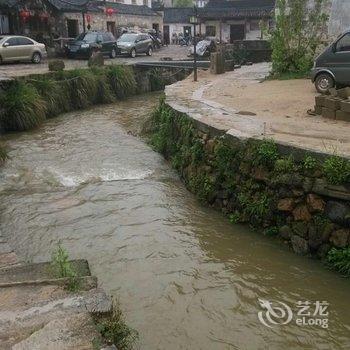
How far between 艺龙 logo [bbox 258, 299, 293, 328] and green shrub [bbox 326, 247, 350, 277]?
112cm

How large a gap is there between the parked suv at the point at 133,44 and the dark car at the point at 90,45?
54.8 inches

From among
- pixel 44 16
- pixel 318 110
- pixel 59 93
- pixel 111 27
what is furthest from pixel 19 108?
pixel 111 27

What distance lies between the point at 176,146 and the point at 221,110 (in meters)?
1.38

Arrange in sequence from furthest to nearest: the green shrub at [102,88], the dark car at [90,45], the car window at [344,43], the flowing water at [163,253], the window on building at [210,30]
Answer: the window on building at [210,30], the dark car at [90,45], the green shrub at [102,88], the car window at [344,43], the flowing water at [163,253]

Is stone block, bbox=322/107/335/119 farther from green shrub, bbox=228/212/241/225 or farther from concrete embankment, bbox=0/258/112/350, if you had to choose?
concrete embankment, bbox=0/258/112/350

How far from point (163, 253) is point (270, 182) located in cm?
205

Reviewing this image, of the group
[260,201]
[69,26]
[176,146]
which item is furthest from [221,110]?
[69,26]

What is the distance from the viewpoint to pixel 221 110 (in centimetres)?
1091

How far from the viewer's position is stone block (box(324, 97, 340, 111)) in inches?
370

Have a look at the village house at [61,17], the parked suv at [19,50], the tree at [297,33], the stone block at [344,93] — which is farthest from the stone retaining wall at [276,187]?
the village house at [61,17]

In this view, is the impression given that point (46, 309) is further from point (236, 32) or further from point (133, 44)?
point (236, 32)

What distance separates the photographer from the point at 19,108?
575 inches

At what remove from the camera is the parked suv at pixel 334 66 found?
1142cm

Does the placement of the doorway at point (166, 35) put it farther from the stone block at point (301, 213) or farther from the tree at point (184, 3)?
the stone block at point (301, 213)
